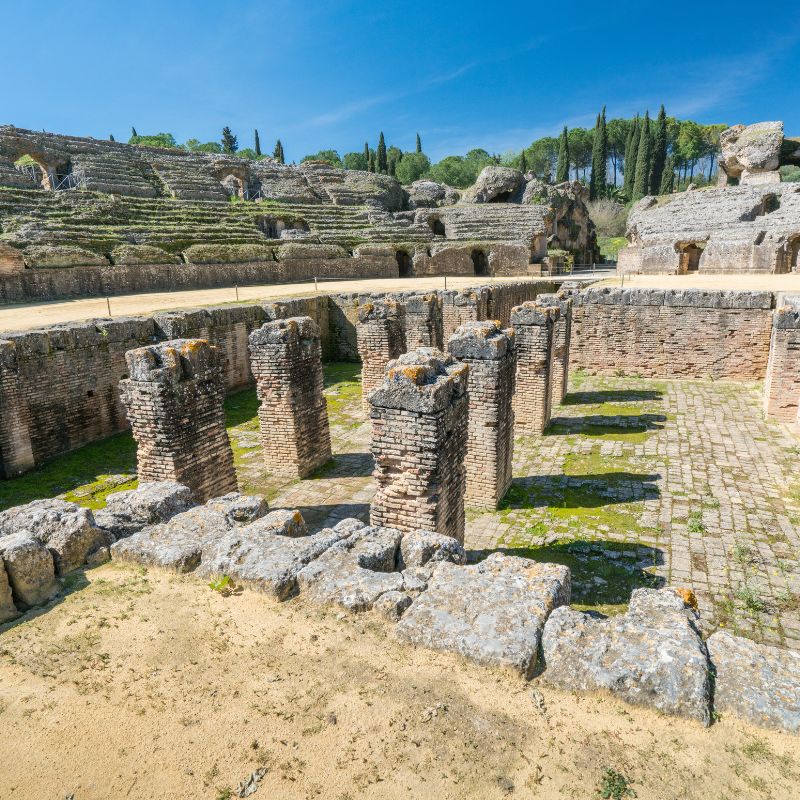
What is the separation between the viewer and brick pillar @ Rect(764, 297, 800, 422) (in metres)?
10.8

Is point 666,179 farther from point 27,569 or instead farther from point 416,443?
point 27,569

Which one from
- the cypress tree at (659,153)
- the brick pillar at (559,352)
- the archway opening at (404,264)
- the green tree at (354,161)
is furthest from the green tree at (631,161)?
the brick pillar at (559,352)

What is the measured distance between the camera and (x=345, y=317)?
62.6ft

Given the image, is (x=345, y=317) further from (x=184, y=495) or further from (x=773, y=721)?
(x=773, y=721)

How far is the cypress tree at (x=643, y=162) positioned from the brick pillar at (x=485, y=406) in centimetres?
5795

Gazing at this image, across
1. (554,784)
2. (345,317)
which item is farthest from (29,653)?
(345,317)

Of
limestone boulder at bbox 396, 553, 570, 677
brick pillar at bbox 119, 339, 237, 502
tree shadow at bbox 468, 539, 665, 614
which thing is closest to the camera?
limestone boulder at bbox 396, 553, 570, 677

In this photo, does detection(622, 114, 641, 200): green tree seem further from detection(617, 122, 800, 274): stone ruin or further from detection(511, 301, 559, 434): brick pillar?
detection(511, 301, 559, 434): brick pillar

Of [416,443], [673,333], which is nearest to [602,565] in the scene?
[416,443]

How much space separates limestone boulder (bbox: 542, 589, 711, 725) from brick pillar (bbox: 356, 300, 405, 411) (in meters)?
9.01

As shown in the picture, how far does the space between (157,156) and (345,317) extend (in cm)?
3311

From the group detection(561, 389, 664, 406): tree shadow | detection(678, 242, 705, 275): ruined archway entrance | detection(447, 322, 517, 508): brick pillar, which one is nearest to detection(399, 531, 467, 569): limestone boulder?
detection(447, 322, 517, 508): brick pillar

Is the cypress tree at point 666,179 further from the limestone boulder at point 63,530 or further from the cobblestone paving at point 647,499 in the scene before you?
the limestone boulder at point 63,530

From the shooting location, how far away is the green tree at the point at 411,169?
69.9 meters
